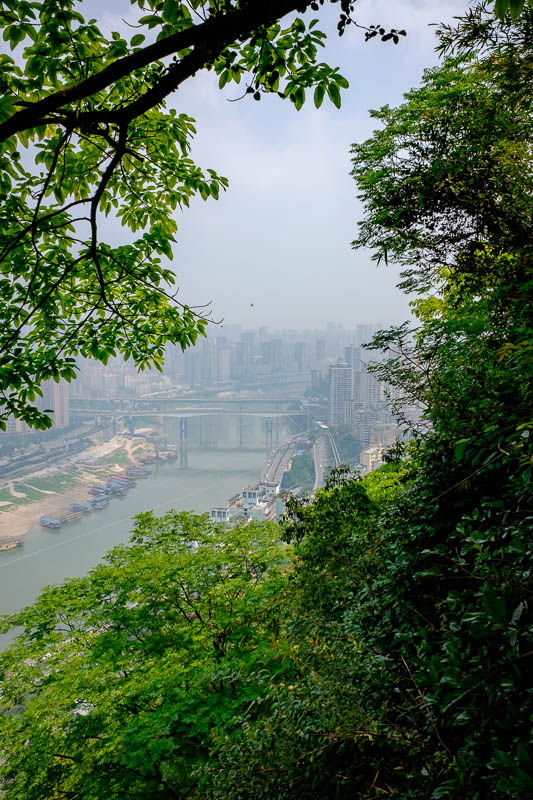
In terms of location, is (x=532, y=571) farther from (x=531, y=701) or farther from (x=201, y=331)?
(x=201, y=331)

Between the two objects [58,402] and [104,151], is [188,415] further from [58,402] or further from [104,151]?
[104,151]

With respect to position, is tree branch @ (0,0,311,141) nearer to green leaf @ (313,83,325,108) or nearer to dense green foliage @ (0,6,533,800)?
green leaf @ (313,83,325,108)

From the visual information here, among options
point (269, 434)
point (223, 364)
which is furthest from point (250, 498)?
point (223, 364)

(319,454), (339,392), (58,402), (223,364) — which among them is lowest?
(319,454)

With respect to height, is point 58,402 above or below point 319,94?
below

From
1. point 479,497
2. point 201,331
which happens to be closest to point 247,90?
point 201,331

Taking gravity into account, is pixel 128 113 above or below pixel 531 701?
above

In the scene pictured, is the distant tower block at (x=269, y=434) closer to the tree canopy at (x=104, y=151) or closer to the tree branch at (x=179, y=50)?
the tree canopy at (x=104, y=151)

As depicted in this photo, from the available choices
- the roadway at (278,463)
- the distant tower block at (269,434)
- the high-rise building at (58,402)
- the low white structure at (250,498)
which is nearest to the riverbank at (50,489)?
the high-rise building at (58,402)
